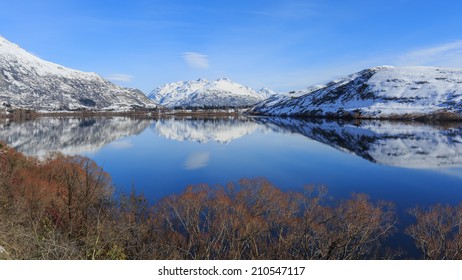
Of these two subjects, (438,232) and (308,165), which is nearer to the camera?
(438,232)

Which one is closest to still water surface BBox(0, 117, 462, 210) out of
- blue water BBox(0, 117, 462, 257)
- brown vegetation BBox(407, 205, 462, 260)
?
blue water BBox(0, 117, 462, 257)

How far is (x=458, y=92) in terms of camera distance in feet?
567

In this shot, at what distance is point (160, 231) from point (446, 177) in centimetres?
3925

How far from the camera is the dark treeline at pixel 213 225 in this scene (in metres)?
19.9

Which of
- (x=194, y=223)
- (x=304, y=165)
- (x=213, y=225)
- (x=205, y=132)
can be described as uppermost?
(x=205, y=132)

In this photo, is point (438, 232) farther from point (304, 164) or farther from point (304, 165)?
point (304, 164)

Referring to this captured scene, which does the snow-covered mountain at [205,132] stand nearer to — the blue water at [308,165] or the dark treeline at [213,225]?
the blue water at [308,165]

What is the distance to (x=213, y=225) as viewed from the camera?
25.0m

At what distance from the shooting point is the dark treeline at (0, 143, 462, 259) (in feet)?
65.4

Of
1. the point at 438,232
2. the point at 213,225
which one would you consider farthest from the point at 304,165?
the point at 213,225

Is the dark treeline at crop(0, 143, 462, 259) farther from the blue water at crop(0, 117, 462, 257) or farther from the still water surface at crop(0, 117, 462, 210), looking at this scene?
the still water surface at crop(0, 117, 462, 210)

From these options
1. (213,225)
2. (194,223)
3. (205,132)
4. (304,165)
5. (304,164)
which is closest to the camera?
(213,225)

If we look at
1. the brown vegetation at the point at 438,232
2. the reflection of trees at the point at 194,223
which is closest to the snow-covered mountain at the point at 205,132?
the reflection of trees at the point at 194,223

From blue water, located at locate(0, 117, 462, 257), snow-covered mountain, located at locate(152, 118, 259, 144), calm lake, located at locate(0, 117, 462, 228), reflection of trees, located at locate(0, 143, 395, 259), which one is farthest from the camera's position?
snow-covered mountain, located at locate(152, 118, 259, 144)
